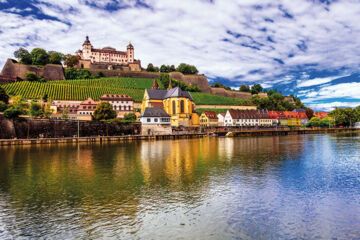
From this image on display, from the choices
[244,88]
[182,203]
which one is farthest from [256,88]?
[182,203]

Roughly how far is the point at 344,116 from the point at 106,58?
4853 inches

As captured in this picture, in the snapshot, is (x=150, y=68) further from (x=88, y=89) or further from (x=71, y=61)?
(x=88, y=89)

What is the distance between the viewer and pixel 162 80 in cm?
13812

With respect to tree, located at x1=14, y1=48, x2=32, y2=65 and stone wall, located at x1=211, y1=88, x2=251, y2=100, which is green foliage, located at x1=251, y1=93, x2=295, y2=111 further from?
tree, located at x1=14, y1=48, x2=32, y2=65

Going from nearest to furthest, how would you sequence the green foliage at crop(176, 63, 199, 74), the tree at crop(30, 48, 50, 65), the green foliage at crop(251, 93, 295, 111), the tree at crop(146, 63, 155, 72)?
the green foliage at crop(251, 93, 295, 111)
the tree at crop(30, 48, 50, 65)
the green foliage at crop(176, 63, 199, 74)
the tree at crop(146, 63, 155, 72)

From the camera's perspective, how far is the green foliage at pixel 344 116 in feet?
354

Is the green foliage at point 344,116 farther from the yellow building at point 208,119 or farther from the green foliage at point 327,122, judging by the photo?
the yellow building at point 208,119

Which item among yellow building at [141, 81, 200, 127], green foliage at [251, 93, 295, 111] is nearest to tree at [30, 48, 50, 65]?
yellow building at [141, 81, 200, 127]

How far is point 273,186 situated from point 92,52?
154054 mm

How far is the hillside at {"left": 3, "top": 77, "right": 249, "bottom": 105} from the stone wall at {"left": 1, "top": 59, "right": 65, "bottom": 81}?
633 cm

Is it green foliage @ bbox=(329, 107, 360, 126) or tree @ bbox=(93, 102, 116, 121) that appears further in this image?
green foliage @ bbox=(329, 107, 360, 126)

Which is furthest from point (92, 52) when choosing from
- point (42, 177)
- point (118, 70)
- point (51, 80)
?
point (42, 177)

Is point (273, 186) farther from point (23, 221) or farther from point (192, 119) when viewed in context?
point (192, 119)

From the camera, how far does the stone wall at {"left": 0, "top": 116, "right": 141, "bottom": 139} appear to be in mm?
55531
